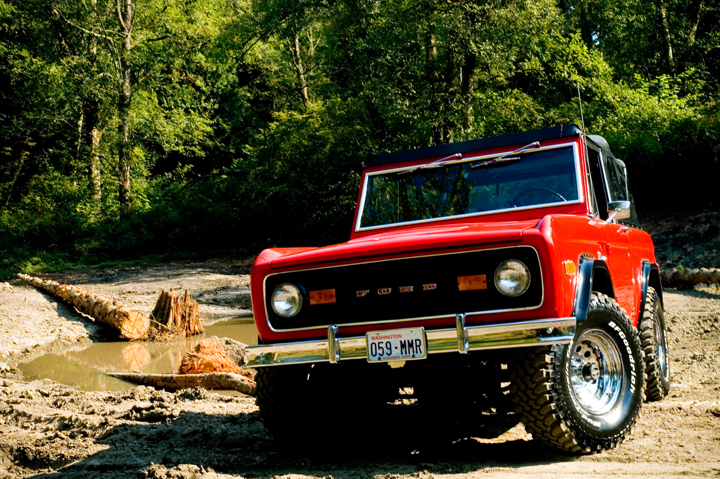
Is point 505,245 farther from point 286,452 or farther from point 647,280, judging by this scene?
point 647,280

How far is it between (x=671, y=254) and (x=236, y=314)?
1016 cm

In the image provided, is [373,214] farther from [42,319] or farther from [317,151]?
[317,151]

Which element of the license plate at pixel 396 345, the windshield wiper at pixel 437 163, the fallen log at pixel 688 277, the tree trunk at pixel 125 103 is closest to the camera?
the license plate at pixel 396 345

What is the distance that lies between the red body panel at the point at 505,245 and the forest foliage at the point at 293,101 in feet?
50.1

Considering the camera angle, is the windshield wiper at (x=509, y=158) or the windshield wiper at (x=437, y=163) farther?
the windshield wiper at (x=437, y=163)

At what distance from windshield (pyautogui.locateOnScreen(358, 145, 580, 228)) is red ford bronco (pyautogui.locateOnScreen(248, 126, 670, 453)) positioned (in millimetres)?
12

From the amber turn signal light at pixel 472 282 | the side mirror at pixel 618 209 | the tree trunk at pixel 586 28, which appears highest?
the tree trunk at pixel 586 28

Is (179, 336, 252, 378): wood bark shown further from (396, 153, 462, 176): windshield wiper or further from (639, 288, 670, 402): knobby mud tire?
(639, 288, 670, 402): knobby mud tire

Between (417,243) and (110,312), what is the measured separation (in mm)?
9873

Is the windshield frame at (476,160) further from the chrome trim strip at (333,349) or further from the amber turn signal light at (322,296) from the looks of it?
the chrome trim strip at (333,349)

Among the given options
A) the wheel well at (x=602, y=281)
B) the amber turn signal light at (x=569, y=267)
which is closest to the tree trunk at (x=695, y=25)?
the wheel well at (x=602, y=281)

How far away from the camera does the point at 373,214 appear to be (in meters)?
6.28

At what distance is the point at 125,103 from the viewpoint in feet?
93.4

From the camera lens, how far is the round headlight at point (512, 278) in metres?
4.41
